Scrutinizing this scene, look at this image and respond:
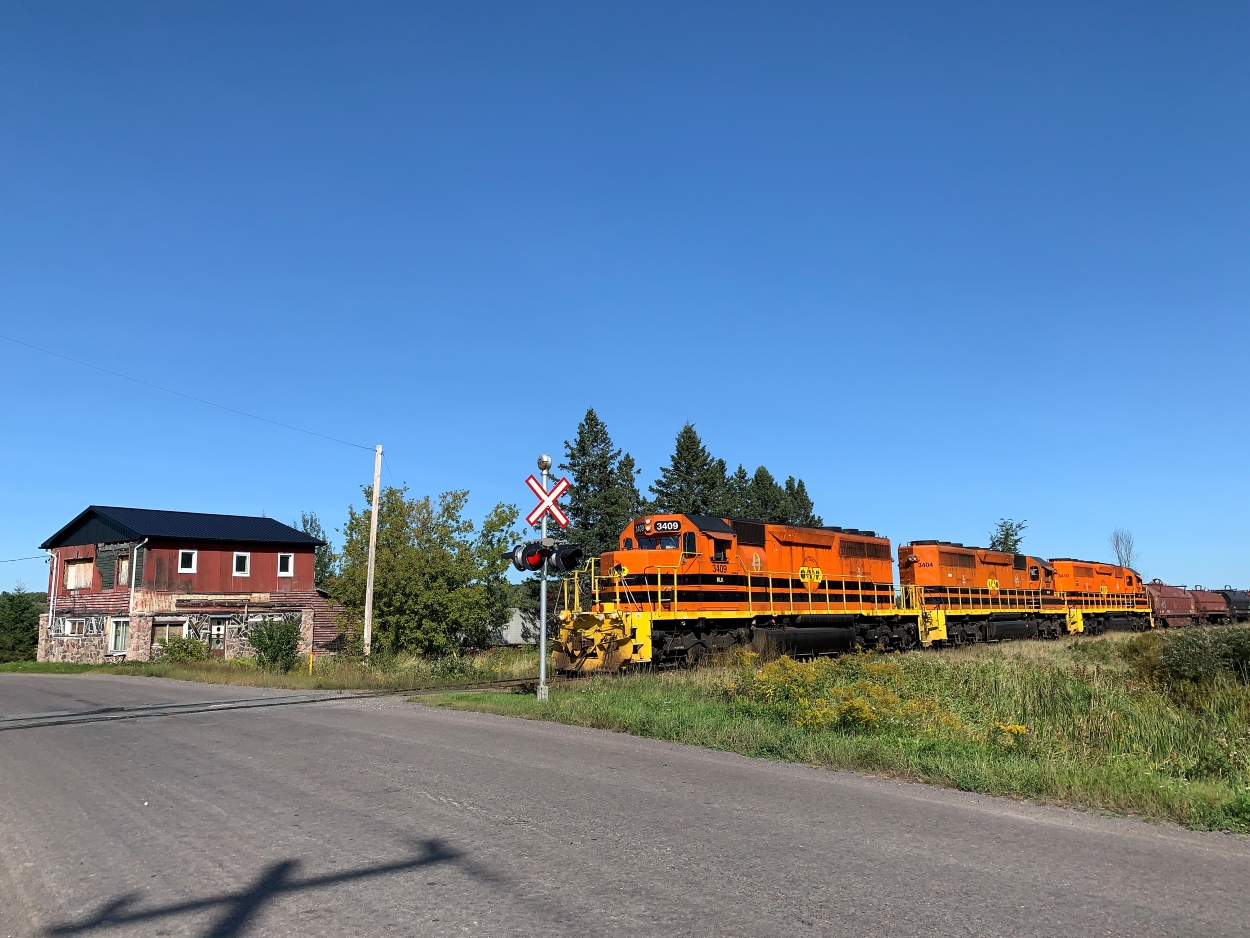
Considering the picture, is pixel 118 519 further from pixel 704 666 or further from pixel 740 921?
pixel 740 921

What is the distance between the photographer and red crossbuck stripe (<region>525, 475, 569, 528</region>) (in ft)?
50.0

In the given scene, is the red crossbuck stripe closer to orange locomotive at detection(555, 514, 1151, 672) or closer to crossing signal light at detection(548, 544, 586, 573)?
crossing signal light at detection(548, 544, 586, 573)

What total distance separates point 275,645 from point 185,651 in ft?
39.8

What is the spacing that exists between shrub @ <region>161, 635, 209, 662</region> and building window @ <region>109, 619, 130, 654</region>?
5.72 meters

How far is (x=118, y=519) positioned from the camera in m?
42.4

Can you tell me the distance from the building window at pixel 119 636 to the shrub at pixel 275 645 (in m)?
17.5

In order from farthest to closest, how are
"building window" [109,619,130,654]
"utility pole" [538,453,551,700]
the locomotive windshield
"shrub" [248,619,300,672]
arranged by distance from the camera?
"building window" [109,619,130,654], "shrub" [248,619,300,672], the locomotive windshield, "utility pole" [538,453,551,700]

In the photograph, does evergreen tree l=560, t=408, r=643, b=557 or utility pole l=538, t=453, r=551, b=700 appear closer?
utility pole l=538, t=453, r=551, b=700

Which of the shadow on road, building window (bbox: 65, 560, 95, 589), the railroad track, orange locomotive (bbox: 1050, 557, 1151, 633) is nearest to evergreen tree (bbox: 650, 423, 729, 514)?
orange locomotive (bbox: 1050, 557, 1151, 633)

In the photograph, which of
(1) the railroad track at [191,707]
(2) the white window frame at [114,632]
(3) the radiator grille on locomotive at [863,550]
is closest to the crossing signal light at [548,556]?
(1) the railroad track at [191,707]

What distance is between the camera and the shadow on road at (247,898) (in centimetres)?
459

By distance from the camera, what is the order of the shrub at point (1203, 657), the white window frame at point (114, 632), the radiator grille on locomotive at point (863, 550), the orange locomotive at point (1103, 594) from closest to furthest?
1. the shrub at point (1203, 657)
2. the radiator grille on locomotive at point (863, 550)
3. the white window frame at point (114, 632)
4. the orange locomotive at point (1103, 594)

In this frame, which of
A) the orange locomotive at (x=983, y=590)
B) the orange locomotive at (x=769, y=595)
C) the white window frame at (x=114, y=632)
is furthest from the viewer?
the white window frame at (x=114, y=632)

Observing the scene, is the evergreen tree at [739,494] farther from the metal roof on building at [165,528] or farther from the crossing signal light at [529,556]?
the crossing signal light at [529,556]
